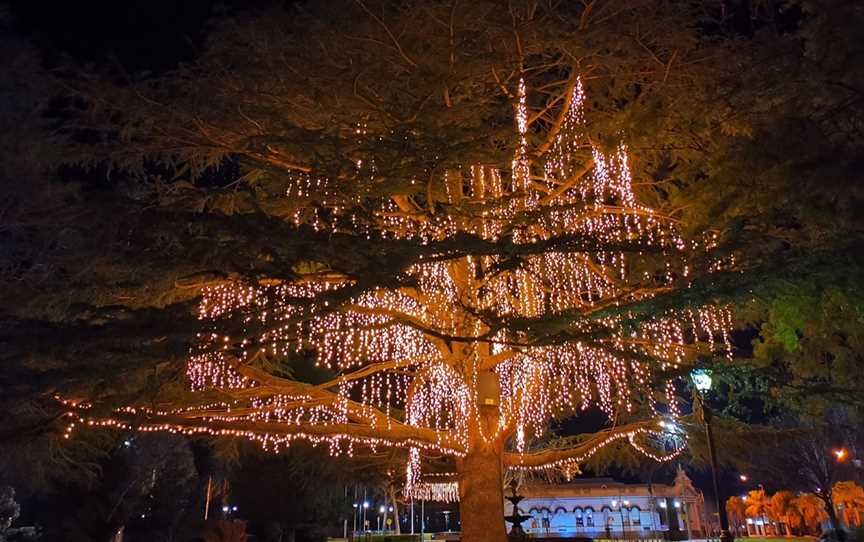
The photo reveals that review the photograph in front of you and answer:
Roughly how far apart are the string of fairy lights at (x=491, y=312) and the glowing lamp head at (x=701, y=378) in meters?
0.33

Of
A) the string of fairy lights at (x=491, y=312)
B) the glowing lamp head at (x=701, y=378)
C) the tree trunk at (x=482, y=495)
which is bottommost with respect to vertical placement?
the tree trunk at (x=482, y=495)

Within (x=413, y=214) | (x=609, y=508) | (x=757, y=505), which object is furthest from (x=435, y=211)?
(x=757, y=505)

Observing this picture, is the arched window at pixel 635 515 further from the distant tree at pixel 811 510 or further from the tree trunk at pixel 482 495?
the tree trunk at pixel 482 495

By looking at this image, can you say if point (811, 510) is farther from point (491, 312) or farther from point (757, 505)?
point (491, 312)

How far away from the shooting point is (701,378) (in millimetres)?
9672

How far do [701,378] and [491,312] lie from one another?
418cm

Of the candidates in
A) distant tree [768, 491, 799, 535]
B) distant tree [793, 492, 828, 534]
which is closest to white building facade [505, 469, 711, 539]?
distant tree [768, 491, 799, 535]

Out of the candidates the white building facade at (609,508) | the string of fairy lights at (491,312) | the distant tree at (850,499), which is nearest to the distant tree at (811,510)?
the distant tree at (850,499)

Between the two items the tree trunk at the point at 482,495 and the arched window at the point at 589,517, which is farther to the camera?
the arched window at the point at 589,517

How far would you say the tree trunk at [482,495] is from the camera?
33.9 feet

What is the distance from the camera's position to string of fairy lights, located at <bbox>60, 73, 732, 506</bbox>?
779cm

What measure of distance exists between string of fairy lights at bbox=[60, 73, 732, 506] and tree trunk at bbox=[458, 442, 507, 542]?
30 centimetres

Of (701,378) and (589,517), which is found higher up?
(701,378)

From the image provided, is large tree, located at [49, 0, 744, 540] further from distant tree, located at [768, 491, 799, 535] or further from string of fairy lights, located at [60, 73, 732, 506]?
distant tree, located at [768, 491, 799, 535]
